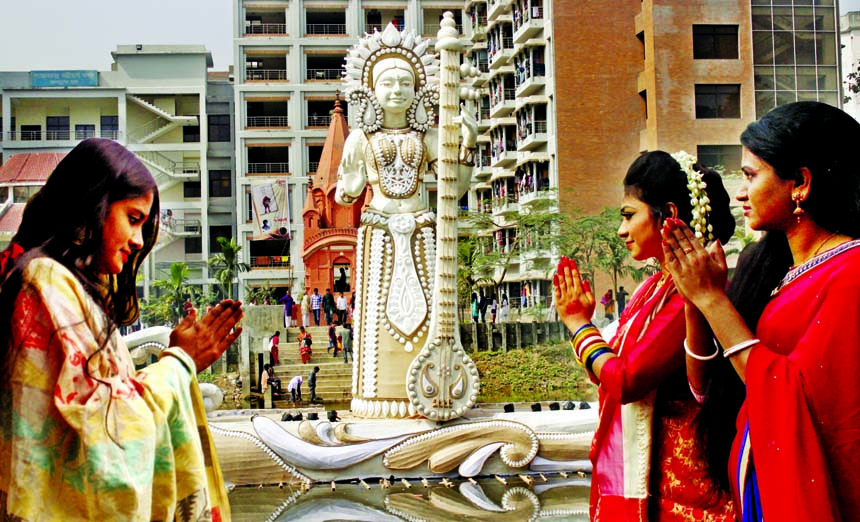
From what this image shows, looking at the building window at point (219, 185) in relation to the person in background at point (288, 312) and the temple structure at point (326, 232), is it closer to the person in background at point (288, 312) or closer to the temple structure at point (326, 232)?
the temple structure at point (326, 232)

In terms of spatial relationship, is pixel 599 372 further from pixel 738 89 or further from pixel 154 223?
pixel 738 89

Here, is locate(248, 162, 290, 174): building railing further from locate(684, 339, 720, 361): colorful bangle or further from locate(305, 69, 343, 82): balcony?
locate(684, 339, 720, 361): colorful bangle

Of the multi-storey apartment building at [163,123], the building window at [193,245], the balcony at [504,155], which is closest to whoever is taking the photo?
the multi-storey apartment building at [163,123]

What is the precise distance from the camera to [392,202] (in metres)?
7.74

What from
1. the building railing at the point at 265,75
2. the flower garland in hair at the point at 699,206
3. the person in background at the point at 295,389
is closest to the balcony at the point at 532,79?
the building railing at the point at 265,75

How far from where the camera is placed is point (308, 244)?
78.2 feet

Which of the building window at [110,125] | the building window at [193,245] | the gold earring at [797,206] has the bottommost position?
the gold earring at [797,206]

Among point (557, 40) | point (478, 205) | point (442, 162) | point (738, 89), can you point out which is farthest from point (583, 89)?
point (442, 162)

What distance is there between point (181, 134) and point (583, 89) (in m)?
12.4

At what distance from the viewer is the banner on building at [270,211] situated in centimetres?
2812

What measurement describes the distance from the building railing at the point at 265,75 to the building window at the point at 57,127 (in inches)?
240

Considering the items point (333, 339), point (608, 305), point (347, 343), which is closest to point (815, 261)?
point (347, 343)

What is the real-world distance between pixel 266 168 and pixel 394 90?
2472 centimetres

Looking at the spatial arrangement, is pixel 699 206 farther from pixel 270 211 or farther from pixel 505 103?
pixel 505 103
